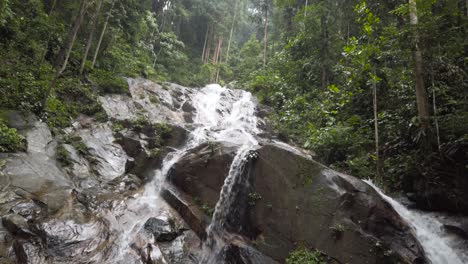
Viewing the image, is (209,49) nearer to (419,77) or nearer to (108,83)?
(108,83)

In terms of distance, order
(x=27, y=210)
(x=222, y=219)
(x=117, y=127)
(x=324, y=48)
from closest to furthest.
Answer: (x=27, y=210)
(x=222, y=219)
(x=117, y=127)
(x=324, y=48)

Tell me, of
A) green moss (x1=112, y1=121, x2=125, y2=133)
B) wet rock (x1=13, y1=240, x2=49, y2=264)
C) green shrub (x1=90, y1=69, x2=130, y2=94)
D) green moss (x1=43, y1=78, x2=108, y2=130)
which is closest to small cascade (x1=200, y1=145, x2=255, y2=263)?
wet rock (x1=13, y1=240, x2=49, y2=264)

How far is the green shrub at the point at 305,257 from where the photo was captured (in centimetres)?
605

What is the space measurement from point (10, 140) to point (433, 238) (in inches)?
421

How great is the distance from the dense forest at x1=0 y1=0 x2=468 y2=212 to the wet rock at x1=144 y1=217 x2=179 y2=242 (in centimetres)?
427

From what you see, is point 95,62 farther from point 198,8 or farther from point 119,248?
point 198,8

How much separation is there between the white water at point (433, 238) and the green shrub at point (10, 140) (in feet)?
32.7

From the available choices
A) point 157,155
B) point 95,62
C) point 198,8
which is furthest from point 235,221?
point 198,8

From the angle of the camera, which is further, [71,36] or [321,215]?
[71,36]

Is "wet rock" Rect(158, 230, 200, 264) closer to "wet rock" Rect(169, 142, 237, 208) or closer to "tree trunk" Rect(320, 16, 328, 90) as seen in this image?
"wet rock" Rect(169, 142, 237, 208)

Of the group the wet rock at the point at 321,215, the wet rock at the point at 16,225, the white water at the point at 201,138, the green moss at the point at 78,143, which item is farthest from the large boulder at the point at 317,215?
the green moss at the point at 78,143

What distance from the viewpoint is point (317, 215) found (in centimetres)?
660

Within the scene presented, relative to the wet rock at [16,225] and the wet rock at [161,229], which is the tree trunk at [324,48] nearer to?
the wet rock at [161,229]

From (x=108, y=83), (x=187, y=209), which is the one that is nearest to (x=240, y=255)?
(x=187, y=209)
